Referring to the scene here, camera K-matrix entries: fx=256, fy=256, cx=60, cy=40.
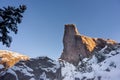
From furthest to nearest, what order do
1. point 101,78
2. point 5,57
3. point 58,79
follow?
point 5,57
point 58,79
point 101,78

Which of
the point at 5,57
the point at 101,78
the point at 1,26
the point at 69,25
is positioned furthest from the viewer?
the point at 69,25

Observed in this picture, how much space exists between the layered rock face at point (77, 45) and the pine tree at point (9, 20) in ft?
550

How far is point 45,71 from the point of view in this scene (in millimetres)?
158500

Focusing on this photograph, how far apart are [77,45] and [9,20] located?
177 metres

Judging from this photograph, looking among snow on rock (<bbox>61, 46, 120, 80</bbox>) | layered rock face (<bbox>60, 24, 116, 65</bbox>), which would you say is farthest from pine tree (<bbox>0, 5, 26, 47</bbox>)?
layered rock face (<bbox>60, 24, 116, 65</bbox>)

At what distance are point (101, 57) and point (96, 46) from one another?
21.8 m

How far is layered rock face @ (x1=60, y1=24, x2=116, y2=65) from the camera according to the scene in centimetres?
18735

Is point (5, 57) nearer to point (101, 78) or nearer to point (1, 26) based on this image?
point (101, 78)

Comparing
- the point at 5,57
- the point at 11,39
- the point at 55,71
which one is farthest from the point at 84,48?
the point at 11,39

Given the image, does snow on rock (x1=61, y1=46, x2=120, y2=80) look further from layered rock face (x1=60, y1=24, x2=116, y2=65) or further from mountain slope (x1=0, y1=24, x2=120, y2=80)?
layered rock face (x1=60, y1=24, x2=116, y2=65)

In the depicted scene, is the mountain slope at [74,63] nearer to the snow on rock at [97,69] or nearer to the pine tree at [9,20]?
the snow on rock at [97,69]

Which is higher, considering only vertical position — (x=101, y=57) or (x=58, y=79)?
(x=101, y=57)

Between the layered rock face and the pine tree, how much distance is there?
16778cm

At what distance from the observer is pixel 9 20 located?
16.9 meters
